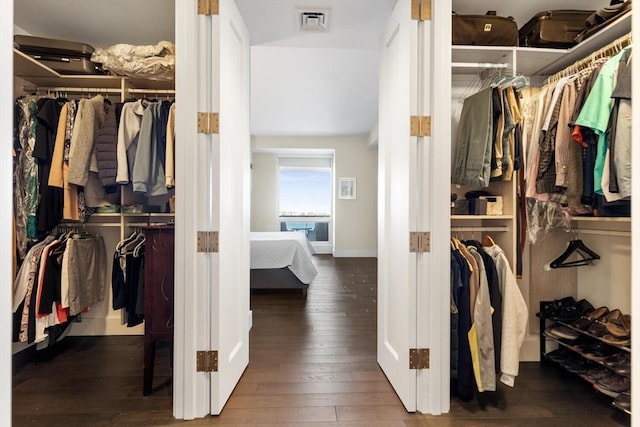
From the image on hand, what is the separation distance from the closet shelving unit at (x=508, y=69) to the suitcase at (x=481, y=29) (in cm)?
5

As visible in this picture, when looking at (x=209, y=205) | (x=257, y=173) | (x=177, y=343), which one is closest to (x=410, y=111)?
(x=209, y=205)

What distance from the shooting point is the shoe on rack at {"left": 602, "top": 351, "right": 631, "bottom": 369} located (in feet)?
5.45

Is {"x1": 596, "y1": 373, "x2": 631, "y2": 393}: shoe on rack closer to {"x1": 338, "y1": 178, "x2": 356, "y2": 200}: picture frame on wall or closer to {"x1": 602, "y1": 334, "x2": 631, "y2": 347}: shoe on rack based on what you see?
{"x1": 602, "y1": 334, "x2": 631, "y2": 347}: shoe on rack

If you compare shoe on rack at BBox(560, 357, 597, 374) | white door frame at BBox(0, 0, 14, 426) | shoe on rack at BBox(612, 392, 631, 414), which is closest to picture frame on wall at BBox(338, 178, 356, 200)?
shoe on rack at BBox(560, 357, 597, 374)

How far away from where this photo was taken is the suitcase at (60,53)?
217 centimetres

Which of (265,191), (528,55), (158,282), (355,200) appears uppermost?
(528,55)

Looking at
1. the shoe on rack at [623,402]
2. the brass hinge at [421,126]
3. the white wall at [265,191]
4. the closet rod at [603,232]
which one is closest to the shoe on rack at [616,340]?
the shoe on rack at [623,402]

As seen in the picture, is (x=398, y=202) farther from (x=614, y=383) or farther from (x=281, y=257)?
(x=281, y=257)

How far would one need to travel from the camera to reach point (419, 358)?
1.60m

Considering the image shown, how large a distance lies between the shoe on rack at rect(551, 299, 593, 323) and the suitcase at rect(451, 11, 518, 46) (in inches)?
69.7

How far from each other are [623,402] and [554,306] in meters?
0.63

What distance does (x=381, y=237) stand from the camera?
2074 millimetres

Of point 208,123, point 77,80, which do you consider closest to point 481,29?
point 208,123

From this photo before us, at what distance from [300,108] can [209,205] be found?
373cm
